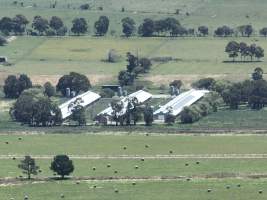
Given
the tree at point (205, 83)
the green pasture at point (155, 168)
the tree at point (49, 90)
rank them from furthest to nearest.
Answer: the tree at point (205, 83)
the tree at point (49, 90)
the green pasture at point (155, 168)

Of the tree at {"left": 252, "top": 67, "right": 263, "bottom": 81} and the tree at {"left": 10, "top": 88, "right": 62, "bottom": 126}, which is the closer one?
the tree at {"left": 10, "top": 88, "right": 62, "bottom": 126}

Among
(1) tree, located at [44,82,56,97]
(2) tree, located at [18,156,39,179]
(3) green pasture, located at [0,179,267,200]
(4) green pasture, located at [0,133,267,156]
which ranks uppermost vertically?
(1) tree, located at [44,82,56,97]

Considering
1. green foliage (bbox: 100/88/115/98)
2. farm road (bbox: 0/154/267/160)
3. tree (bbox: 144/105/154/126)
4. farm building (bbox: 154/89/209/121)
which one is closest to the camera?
farm road (bbox: 0/154/267/160)

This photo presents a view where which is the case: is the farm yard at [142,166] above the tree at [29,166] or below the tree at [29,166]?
below

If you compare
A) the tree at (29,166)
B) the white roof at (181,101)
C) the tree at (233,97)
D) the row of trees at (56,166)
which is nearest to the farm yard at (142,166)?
the tree at (29,166)

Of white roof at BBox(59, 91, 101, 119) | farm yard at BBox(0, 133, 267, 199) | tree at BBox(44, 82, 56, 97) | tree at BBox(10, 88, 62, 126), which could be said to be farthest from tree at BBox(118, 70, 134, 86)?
farm yard at BBox(0, 133, 267, 199)

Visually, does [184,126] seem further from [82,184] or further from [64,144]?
[82,184]

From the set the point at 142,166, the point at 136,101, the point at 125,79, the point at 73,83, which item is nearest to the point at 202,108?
the point at 136,101

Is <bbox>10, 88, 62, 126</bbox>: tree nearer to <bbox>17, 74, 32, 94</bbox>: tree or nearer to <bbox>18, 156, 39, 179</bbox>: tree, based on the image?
<bbox>17, 74, 32, 94</bbox>: tree

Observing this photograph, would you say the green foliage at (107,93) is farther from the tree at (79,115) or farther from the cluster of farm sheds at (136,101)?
the tree at (79,115)

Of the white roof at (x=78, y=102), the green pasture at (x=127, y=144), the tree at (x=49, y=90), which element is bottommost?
the green pasture at (x=127, y=144)
